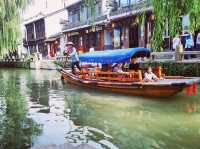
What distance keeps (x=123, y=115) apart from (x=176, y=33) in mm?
5321

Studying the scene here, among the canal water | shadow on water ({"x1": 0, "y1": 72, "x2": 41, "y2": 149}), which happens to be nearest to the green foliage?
the canal water

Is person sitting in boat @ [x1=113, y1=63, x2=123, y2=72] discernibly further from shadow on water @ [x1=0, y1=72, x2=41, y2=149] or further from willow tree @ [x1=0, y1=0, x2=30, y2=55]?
willow tree @ [x1=0, y1=0, x2=30, y2=55]

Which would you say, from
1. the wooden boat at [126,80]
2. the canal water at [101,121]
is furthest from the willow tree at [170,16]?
the wooden boat at [126,80]

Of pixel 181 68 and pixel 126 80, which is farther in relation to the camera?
pixel 181 68

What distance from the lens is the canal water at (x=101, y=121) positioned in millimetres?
8555

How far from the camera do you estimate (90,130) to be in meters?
9.68

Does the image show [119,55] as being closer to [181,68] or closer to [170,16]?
[181,68]

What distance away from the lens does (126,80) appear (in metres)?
15.6

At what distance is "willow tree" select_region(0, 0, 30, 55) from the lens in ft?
53.2

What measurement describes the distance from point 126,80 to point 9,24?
240 inches

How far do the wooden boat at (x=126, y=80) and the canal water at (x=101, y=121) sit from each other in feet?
1.20

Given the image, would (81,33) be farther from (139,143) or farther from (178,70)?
(139,143)

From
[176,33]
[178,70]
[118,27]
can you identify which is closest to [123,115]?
[176,33]

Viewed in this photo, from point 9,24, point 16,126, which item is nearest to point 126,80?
point 9,24
